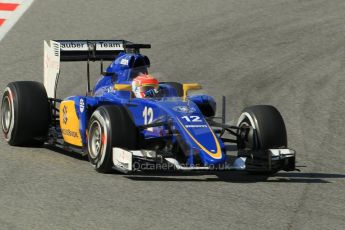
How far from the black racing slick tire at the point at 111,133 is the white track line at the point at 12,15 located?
997cm

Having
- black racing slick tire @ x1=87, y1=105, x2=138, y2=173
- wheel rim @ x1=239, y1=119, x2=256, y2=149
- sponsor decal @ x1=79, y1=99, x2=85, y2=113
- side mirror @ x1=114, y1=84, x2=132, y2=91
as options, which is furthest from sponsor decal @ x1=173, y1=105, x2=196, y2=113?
sponsor decal @ x1=79, y1=99, x2=85, y2=113

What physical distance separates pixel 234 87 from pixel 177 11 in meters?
5.47

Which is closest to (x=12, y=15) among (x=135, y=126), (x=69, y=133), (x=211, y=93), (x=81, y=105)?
(x=211, y=93)

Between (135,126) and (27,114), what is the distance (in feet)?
6.76

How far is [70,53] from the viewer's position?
13.2 metres

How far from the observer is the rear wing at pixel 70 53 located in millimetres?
12945

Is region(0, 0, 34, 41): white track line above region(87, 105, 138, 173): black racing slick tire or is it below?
above

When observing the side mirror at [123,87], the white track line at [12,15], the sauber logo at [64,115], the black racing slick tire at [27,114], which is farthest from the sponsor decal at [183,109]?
the white track line at [12,15]

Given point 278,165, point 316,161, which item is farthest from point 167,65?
point 278,165

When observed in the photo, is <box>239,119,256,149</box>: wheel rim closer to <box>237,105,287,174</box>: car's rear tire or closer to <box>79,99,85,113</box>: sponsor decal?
<box>237,105,287,174</box>: car's rear tire

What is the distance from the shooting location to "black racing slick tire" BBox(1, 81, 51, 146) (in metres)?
12.3

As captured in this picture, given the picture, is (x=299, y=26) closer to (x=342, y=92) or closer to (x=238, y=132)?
(x=342, y=92)

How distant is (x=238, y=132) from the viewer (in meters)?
11.6

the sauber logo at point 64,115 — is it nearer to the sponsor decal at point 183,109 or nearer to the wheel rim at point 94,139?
the wheel rim at point 94,139
